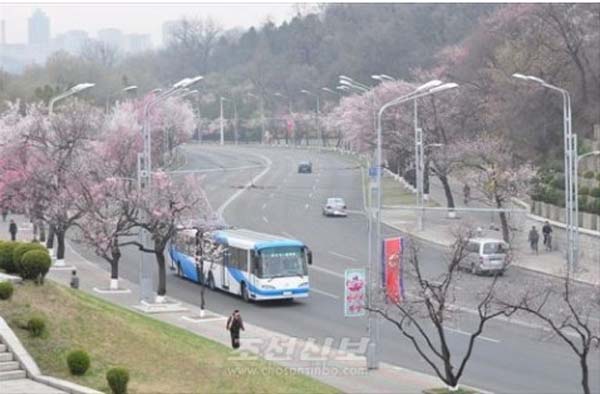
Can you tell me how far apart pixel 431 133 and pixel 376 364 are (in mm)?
45570

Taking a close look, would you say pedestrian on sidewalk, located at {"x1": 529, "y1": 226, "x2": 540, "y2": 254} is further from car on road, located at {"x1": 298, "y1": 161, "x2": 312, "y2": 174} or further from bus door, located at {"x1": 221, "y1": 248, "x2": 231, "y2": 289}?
car on road, located at {"x1": 298, "y1": 161, "x2": 312, "y2": 174}

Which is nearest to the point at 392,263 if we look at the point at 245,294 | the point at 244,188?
the point at 245,294

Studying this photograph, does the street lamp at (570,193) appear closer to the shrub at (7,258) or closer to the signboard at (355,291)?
the signboard at (355,291)

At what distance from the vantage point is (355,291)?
26.7m

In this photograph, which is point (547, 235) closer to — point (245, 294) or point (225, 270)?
point (225, 270)

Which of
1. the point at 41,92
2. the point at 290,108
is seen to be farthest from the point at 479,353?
the point at 290,108

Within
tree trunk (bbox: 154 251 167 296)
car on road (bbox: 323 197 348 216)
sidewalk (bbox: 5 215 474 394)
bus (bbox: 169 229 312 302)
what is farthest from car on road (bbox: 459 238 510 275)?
car on road (bbox: 323 197 348 216)

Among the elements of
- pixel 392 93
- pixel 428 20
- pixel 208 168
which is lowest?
pixel 208 168

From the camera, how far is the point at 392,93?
7956cm

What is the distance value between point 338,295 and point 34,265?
53.8 feet

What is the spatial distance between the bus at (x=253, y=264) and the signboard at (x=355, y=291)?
27.1 feet

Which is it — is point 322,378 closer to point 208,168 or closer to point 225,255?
point 225,255

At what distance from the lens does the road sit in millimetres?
26562

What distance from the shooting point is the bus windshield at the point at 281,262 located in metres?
35.8
